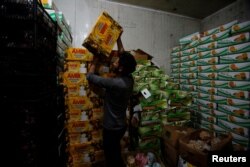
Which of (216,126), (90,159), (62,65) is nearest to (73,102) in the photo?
(62,65)

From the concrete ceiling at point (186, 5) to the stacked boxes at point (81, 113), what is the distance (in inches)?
73.6

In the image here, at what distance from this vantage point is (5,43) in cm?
112

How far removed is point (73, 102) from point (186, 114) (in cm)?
195

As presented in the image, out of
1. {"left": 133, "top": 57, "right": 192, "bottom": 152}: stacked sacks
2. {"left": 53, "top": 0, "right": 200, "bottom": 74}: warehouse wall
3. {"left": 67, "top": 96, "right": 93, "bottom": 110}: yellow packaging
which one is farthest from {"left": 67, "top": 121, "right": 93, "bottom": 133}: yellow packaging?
{"left": 53, "top": 0, "right": 200, "bottom": 74}: warehouse wall

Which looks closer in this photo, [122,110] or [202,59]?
[122,110]

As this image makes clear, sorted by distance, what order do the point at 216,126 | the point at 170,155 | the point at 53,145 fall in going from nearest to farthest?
the point at 53,145 < the point at 170,155 < the point at 216,126

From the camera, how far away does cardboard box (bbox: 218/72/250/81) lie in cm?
223

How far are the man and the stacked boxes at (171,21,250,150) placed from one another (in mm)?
1658

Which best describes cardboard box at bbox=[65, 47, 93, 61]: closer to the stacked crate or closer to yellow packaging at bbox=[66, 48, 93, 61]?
yellow packaging at bbox=[66, 48, 93, 61]

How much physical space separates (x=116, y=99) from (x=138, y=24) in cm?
235

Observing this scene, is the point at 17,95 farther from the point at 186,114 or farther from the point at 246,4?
the point at 246,4

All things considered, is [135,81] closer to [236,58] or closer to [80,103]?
[80,103]

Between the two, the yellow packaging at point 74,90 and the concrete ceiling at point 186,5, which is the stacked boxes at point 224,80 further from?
the yellow packaging at point 74,90

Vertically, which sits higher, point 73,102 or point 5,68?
point 5,68
